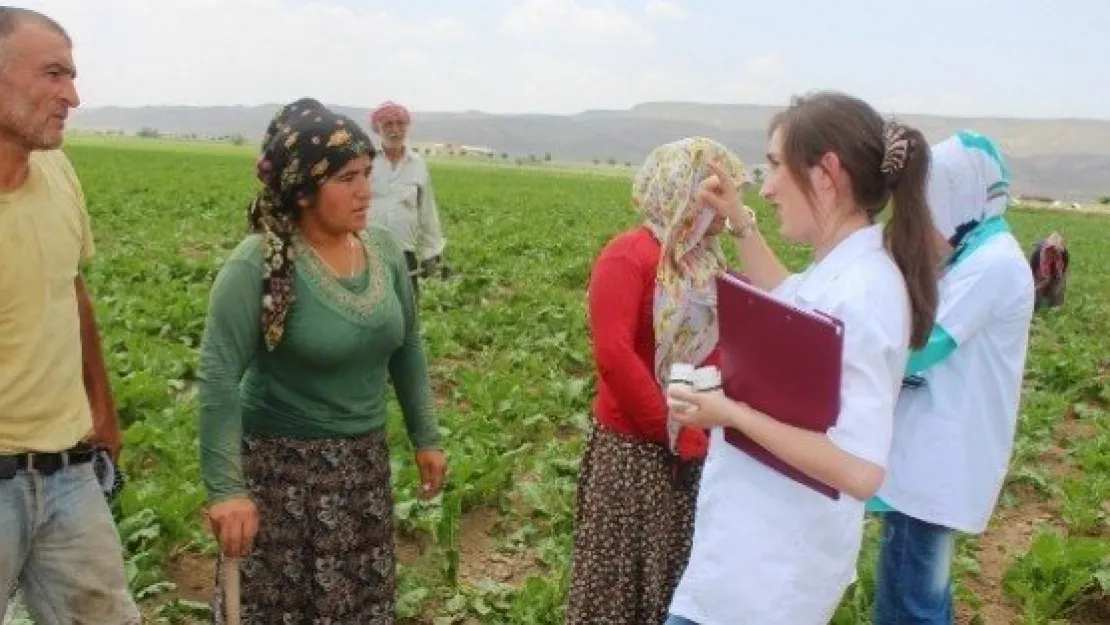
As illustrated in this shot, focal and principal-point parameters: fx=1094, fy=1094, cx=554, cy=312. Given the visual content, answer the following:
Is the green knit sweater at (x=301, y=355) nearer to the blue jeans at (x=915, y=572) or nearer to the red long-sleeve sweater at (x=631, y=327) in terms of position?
the red long-sleeve sweater at (x=631, y=327)

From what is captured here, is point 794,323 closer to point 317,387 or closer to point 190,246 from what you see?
point 317,387

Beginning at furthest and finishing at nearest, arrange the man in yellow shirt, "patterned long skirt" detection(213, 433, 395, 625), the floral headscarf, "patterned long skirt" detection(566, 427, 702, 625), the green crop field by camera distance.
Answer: the green crop field, "patterned long skirt" detection(566, 427, 702, 625), the floral headscarf, "patterned long skirt" detection(213, 433, 395, 625), the man in yellow shirt

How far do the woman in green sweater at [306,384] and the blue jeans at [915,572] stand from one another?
4.93 ft

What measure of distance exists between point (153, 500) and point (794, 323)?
370 cm

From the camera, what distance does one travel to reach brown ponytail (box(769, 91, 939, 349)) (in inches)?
91.0

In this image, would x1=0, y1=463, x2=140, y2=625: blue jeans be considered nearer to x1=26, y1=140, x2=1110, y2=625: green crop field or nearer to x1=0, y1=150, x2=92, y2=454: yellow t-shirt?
x1=0, y1=150, x2=92, y2=454: yellow t-shirt

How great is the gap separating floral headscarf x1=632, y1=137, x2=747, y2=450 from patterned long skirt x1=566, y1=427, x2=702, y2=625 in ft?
0.65

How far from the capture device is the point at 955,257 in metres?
3.21

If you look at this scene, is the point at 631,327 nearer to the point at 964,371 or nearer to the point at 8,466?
the point at 964,371

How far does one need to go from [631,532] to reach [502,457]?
2.72m

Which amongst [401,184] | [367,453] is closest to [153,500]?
[367,453]

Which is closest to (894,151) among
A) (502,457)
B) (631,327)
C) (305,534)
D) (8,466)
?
(631,327)

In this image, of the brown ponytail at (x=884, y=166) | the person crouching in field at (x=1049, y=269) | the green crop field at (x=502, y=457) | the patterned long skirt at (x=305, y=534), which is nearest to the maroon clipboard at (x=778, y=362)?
the brown ponytail at (x=884, y=166)

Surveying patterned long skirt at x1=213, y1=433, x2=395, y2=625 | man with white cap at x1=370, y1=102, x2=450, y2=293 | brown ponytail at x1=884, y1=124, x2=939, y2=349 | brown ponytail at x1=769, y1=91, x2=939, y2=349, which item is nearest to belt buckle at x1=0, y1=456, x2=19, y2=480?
patterned long skirt at x1=213, y1=433, x2=395, y2=625
